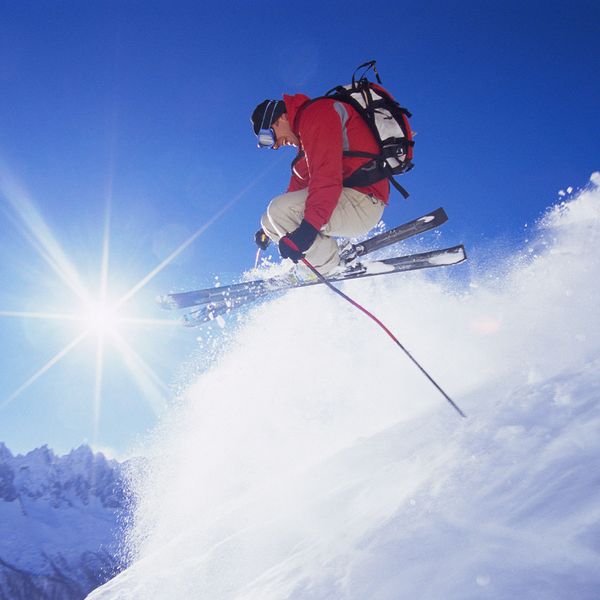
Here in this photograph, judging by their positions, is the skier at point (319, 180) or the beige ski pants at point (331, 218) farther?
the beige ski pants at point (331, 218)

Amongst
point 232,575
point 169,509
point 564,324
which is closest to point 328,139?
point 232,575

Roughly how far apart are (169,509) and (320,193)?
13923mm

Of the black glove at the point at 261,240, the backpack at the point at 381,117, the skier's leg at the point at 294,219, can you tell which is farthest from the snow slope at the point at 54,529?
the backpack at the point at 381,117

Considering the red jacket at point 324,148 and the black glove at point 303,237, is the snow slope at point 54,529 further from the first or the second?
the red jacket at point 324,148

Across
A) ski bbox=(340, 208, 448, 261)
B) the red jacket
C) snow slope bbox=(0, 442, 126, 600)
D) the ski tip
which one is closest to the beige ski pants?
the red jacket

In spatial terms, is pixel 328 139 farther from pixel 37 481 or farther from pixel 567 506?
pixel 37 481

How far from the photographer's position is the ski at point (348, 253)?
5.75 m

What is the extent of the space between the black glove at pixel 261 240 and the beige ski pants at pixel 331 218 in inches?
32.6

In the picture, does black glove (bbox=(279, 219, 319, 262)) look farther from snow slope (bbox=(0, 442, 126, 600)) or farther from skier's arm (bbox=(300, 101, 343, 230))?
snow slope (bbox=(0, 442, 126, 600))

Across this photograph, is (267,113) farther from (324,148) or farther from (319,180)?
(319,180)

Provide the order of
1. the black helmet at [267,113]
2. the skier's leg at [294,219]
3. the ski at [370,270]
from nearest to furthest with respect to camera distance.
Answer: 1. the black helmet at [267,113]
2. the skier's leg at [294,219]
3. the ski at [370,270]

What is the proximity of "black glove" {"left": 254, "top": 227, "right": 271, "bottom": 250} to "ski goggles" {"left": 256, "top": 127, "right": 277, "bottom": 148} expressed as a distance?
1.39m

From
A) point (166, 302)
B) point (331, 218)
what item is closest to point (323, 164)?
point (331, 218)

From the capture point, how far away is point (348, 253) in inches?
222
